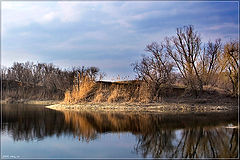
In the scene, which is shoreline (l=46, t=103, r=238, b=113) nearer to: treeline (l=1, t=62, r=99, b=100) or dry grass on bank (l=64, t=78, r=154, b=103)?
dry grass on bank (l=64, t=78, r=154, b=103)

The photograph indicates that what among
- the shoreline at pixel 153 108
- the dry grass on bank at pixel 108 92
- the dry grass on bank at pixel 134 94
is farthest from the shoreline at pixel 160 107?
the dry grass on bank at pixel 108 92

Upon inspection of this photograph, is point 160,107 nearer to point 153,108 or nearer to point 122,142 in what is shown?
point 153,108

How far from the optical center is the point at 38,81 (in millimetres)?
55438

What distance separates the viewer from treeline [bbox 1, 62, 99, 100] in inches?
1735

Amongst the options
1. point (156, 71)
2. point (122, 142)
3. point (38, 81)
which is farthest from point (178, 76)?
point (38, 81)

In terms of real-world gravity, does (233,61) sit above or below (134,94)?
above

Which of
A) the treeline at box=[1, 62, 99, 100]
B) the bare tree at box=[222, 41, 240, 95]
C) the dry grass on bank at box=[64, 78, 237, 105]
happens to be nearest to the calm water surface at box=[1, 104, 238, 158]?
the dry grass on bank at box=[64, 78, 237, 105]

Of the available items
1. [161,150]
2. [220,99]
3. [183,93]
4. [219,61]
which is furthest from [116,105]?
[161,150]

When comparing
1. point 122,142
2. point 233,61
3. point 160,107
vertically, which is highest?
point 233,61

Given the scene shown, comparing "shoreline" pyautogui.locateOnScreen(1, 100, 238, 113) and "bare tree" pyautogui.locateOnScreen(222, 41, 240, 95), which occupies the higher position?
"bare tree" pyautogui.locateOnScreen(222, 41, 240, 95)

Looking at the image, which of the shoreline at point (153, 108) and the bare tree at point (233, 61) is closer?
the shoreline at point (153, 108)

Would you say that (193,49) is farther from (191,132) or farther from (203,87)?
(191,132)

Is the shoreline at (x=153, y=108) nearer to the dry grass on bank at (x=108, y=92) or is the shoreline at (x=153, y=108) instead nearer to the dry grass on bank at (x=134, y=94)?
the dry grass on bank at (x=134, y=94)

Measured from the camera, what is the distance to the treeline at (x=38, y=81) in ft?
145
